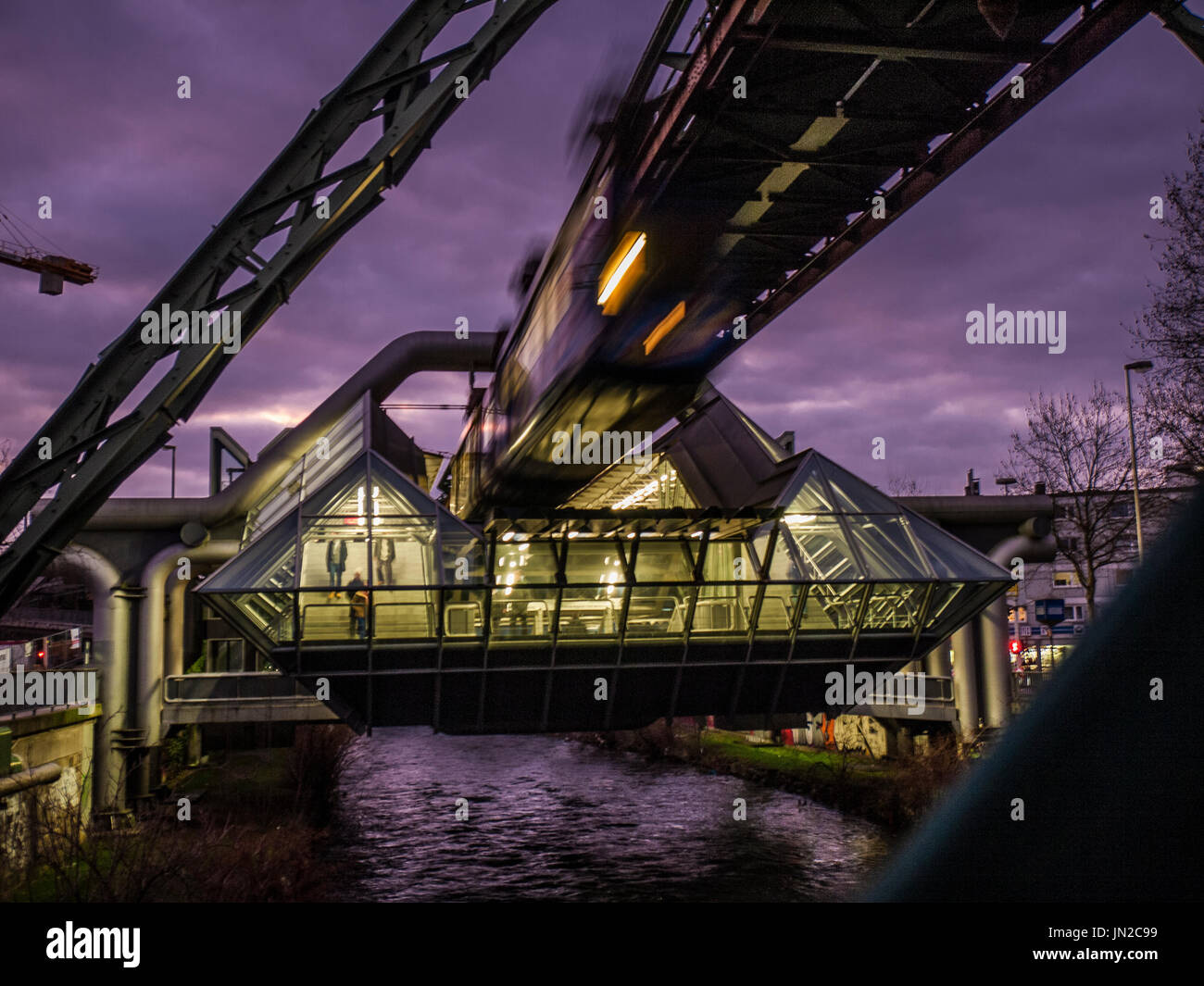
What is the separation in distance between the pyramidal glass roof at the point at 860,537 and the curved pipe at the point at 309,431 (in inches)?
456

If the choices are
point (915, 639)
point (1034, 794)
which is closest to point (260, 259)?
point (1034, 794)

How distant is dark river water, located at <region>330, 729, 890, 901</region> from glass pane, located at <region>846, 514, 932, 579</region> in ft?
25.3

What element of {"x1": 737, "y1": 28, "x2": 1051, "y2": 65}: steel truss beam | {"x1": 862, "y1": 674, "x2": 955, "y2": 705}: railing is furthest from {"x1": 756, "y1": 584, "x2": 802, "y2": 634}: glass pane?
{"x1": 737, "y1": 28, "x2": 1051, "y2": 65}: steel truss beam

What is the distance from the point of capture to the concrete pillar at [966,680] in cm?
3028

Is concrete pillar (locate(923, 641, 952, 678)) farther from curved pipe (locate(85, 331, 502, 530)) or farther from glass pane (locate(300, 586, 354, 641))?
glass pane (locate(300, 586, 354, 641))

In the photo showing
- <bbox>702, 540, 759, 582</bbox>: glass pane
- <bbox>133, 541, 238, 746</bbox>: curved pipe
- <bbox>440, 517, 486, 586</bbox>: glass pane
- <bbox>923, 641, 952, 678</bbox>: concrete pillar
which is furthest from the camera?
<bbox>923, 641, 952, 678</bbox>: concrete pillar

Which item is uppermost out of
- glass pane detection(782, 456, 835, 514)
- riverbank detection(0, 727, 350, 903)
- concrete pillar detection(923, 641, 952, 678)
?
glass pane detection(782, 456, 835, 514)

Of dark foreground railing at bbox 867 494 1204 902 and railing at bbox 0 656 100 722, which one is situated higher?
dark foreground railing at bbox 867 494 1204 902

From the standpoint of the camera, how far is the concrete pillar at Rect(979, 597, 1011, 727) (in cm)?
3022

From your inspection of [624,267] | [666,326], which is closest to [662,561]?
[666,326]

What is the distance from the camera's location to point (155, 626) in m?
28.5

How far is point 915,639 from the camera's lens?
71.8 ft

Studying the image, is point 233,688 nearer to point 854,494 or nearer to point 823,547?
point 823,547
